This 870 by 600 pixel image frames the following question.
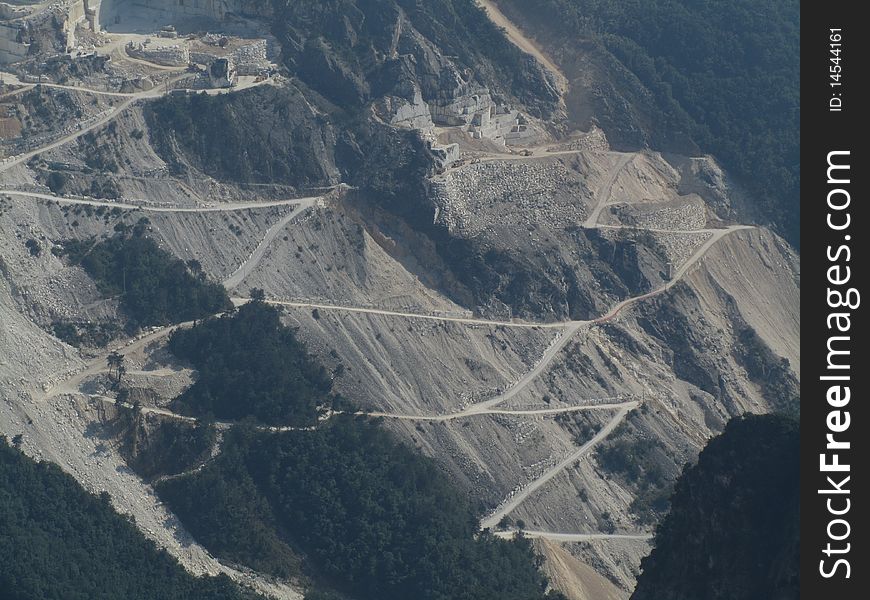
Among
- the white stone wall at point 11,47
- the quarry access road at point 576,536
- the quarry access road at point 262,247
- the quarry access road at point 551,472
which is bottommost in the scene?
the quarry access road at point 576,536

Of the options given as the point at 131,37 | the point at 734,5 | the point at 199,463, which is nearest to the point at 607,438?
the point at 199,463

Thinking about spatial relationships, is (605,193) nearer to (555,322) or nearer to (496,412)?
(555,322)

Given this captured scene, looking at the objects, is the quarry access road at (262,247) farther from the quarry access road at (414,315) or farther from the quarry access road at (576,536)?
the quarry access road at (576,536)

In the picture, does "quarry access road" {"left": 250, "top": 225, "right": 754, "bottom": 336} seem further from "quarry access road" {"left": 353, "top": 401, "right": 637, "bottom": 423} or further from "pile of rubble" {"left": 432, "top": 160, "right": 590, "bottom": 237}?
"pile of rubble" {"left": 432, "top": 160, "right": 590, "bottom": 237}

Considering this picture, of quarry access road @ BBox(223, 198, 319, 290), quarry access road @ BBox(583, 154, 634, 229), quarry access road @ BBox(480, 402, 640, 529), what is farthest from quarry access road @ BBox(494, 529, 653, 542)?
quarry access road @ BBox(583, 154, 634, 229)

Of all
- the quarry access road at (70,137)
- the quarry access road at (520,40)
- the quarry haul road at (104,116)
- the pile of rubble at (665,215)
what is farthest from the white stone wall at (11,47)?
the pile of rubble at (665,215)
